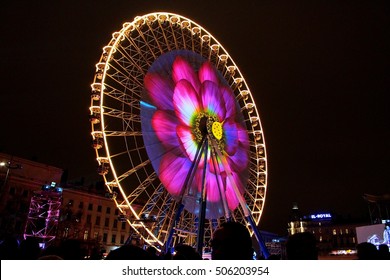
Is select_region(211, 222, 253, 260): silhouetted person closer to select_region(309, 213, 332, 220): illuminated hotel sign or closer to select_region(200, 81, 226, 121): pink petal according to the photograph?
select_region(200, 81, 226, 121): pink petal

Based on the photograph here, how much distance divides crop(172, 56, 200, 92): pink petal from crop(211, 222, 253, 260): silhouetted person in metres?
17.3

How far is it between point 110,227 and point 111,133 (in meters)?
54.8

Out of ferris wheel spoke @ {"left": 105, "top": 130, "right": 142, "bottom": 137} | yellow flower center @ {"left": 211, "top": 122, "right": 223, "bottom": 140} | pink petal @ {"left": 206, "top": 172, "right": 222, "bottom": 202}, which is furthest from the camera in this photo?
pink petal @ {"left": 206, "top": 172, "right": 222, "bottom": 202}

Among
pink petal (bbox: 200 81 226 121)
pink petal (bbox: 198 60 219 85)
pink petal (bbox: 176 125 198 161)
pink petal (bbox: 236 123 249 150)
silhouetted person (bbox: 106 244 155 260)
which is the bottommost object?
silhouetted person (bbox: 106 244 155 260)

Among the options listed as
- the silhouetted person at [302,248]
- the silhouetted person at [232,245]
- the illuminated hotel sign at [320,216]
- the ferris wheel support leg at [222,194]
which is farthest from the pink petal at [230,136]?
the illuminated hotel sign at [320,216]

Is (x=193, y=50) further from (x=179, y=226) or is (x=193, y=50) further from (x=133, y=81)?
(x=179, y=226)

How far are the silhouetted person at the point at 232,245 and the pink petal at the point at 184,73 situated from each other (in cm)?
1732

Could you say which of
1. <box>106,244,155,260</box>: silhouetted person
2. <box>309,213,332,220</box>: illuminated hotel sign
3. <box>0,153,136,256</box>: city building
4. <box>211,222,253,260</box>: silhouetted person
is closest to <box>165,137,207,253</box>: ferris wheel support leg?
<box>211,222,253,260</box>: silhouetted person

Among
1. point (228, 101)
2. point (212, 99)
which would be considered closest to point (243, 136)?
point (228, 101)

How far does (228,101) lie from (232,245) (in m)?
22.3

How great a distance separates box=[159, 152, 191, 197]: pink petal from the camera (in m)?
18.6

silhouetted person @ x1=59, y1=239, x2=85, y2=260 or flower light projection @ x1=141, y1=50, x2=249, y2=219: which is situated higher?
flower light projection @ x1=141, y1=50, x2=249, y2=219

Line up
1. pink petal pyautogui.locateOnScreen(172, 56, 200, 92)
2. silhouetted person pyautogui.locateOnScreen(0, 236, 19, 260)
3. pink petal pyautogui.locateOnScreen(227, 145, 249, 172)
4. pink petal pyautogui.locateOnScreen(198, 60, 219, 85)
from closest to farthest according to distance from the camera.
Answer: silhouetted person pyautogui.locateOnScreen(0, 236, 19, 260) → pink petal pyautogui.locateOnScreen(172, 56, 200, 92) → pink petal pyautogui.locateOnScreen(198, 60, 219, 85) → pink petal pyautogui.locateOnScreen(227, 145, 249, 172)

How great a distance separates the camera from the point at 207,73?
77.8 ft
